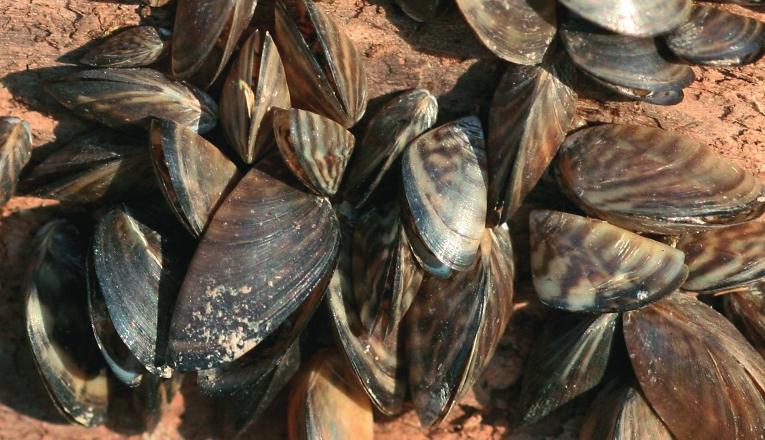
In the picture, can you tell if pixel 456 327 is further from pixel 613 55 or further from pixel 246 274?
pixel 613 55

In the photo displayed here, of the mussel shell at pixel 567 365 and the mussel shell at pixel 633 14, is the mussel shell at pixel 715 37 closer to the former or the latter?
the mussel shell at pixel 633 14

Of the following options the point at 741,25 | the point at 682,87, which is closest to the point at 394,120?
the point at 682,87

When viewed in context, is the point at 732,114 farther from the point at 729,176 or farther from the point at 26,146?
the point at 26,146

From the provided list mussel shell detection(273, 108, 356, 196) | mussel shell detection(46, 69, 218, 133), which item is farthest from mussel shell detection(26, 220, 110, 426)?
mussel shell detection(273, 108, 356, 196)

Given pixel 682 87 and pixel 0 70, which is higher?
pixel 682 87

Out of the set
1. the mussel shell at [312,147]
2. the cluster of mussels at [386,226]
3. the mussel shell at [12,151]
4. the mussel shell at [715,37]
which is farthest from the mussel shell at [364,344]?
the mussel shell at [715,37]

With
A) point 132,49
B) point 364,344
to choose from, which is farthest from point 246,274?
point 132,49
